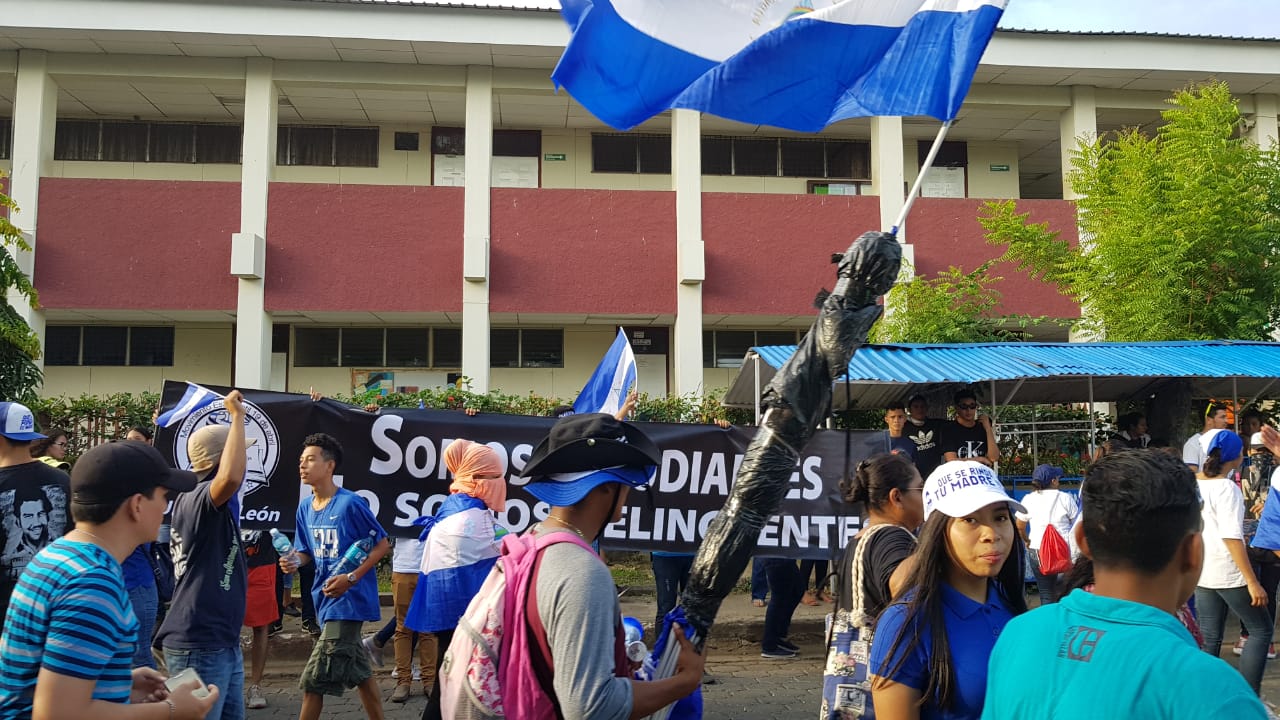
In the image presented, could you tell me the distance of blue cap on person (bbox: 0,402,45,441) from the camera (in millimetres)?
4383

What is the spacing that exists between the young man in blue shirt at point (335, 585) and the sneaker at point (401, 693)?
1.48m

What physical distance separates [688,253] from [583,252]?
5.64 ft

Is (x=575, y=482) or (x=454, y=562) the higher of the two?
(x=575, y=482)

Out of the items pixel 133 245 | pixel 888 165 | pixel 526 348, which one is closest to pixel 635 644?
pixel 888 165

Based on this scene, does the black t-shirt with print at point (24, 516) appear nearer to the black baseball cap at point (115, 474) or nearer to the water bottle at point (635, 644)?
the black baseball cap at point (115, 474)

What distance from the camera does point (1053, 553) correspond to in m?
7.38

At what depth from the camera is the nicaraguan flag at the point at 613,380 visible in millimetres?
6453

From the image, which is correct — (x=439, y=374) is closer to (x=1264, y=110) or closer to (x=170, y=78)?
(x=170, y=78)

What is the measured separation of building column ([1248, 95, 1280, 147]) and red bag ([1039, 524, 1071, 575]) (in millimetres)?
13096

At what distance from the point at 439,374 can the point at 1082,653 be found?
16.5m

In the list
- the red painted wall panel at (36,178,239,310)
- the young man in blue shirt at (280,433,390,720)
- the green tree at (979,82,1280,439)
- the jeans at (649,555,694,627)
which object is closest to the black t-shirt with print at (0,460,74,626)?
the young man in blue shirt at (280,433,390,720)

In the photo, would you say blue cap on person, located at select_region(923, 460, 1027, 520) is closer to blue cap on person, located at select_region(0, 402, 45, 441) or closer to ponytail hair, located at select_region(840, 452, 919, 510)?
ponytail hair, located at select_region(840, 452, 919, 510)

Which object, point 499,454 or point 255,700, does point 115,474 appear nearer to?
point 255,700

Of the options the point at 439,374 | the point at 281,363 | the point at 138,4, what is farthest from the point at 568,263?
the point at 138,4
